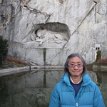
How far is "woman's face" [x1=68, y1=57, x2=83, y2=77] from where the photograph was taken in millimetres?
3365

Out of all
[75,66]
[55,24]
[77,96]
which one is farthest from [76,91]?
[55,24]

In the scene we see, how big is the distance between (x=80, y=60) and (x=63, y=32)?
30.7m

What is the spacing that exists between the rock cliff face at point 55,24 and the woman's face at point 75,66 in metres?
28.7

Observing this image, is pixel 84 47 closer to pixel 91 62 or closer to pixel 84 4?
pixel 91 62

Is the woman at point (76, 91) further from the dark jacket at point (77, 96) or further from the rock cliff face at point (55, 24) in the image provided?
the rock cliff face at point (55, 24)

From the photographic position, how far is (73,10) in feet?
108

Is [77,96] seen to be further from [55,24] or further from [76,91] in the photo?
[55,24]

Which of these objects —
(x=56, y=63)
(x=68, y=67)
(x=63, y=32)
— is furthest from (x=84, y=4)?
(x=68, y=67)

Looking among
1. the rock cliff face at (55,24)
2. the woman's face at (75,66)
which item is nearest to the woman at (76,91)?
the woman's face at (75,66)

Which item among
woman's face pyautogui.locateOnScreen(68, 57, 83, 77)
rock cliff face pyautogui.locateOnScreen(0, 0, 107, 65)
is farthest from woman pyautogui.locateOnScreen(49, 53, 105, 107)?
rock cliff face pyautogui.locateOnScreen(0, 0, 107, 65)

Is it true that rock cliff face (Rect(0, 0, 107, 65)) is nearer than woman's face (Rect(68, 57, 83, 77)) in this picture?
No

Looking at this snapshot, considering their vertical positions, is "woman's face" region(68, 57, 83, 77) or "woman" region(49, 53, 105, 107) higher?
"woman's face" region(68, 57, 83, 77)

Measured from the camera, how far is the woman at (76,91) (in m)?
3.29

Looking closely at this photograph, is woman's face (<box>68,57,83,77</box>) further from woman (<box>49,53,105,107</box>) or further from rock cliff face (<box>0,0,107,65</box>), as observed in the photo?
rock cliff face (<box>0,0,107,65</box>)
